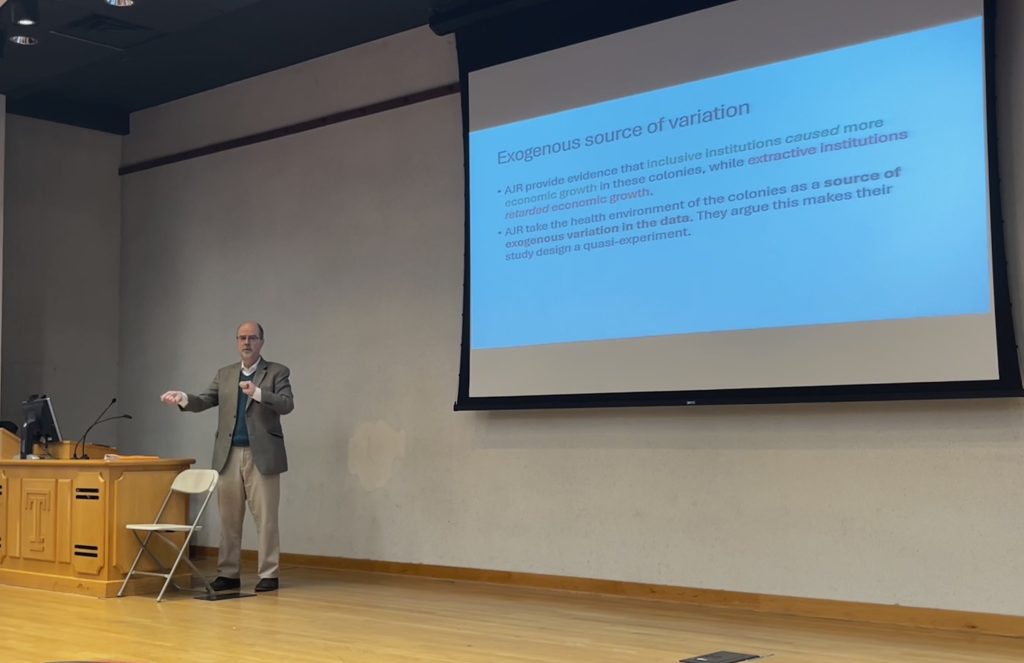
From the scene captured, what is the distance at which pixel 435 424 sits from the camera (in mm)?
7316

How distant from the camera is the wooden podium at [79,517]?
6.39 m

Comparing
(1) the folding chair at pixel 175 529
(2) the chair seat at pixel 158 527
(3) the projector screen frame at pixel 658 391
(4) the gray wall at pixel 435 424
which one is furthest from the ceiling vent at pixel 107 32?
(2) the chair seat at pixel 158 527

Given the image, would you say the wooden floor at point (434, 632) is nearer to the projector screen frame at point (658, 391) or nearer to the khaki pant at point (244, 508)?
the khaki pant at point (244, 508)

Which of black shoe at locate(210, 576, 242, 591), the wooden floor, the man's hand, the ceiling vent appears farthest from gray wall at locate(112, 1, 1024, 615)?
the man's hand

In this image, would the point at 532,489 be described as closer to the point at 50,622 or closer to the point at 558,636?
the point at 558,636

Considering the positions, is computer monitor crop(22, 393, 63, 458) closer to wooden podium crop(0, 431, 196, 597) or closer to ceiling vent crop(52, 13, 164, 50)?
wooden podium crop(0, 431, 196, 597)

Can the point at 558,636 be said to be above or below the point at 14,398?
below

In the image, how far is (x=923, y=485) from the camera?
5262 millimetres

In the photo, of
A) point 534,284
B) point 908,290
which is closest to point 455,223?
point 534,284

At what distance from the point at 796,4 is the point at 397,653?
3.75 meters

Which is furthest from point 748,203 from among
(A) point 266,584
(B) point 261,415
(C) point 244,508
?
(A) point 266,584

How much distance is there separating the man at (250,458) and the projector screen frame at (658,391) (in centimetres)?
117

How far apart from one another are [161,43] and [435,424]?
3441 millimetres

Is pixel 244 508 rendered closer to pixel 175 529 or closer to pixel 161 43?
pixel 175 529
